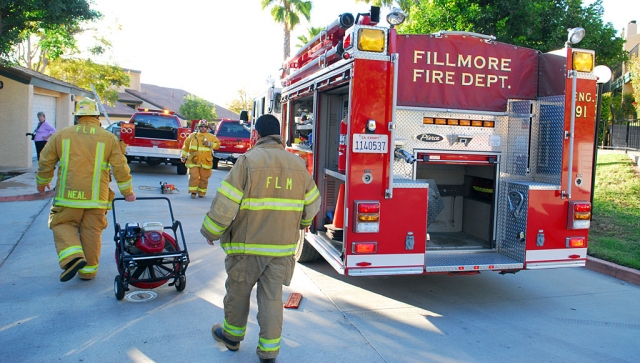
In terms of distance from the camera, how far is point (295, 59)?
24.6 ft

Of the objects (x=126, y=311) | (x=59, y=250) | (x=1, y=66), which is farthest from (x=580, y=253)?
(x=1, y=66)

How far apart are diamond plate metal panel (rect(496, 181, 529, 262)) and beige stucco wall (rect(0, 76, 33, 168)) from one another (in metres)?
14.5

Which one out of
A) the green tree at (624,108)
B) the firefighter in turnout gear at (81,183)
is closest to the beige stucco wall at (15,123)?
the firefighter in turnout gear at (81,183)

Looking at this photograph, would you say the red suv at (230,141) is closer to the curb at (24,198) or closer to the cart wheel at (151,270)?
the curb at (24,198)

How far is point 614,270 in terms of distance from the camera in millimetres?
6898

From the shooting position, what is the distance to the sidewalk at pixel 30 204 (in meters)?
6.73

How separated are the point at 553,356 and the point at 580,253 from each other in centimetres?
140

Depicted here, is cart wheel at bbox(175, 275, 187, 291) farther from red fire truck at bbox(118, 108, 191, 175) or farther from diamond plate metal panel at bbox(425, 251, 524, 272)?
red fire truck at bbox(118, 108, 191, 175)

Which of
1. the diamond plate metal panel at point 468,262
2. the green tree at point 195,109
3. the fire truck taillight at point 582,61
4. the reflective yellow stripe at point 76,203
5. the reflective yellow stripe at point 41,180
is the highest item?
the green tree at point 195,109

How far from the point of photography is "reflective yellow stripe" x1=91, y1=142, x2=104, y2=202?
5.39m

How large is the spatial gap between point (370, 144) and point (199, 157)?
7856mm

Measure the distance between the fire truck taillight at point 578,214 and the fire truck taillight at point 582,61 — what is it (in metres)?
1.27

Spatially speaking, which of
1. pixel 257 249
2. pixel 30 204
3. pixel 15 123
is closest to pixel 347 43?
pixel 257 249

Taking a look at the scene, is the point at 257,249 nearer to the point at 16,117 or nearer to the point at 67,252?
the point at 67,252
